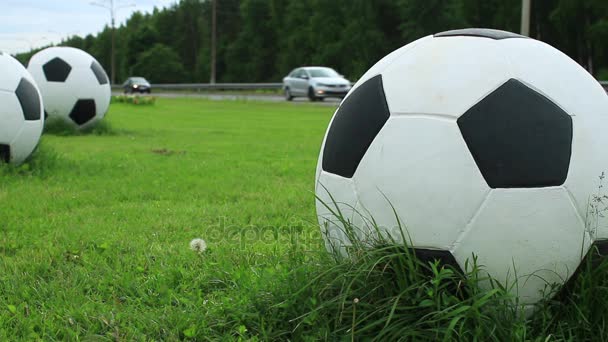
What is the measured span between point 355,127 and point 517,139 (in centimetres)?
61

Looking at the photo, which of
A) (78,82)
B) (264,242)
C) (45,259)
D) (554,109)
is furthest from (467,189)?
(78,82)

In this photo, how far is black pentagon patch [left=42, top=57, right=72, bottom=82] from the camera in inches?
417

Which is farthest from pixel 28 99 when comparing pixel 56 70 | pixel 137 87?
pixel 137 87

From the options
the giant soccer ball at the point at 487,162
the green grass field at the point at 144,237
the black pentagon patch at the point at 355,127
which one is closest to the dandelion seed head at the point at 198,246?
the green grass field at the point at 144,237

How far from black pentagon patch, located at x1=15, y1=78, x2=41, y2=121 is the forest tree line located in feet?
32.6

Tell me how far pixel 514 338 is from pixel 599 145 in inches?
30.6

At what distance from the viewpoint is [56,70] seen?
10672 millimetres

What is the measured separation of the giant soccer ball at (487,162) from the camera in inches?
88.1

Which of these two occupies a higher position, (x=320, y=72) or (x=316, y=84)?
(x=320, y=72)

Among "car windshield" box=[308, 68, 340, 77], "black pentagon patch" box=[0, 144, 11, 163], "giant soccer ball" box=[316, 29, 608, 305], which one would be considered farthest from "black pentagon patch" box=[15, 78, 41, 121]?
"car windshield" box=[308, 68, 340, 77]

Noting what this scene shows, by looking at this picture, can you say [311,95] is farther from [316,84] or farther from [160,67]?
[160,67]

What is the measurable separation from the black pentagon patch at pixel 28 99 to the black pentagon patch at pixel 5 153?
33 cm

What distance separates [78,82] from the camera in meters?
10.7

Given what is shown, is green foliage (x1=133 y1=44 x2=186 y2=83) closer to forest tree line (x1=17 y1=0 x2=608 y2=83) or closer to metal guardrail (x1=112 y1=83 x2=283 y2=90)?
forest tree line (x1=17 y1=0 x2=608 y2=83)
